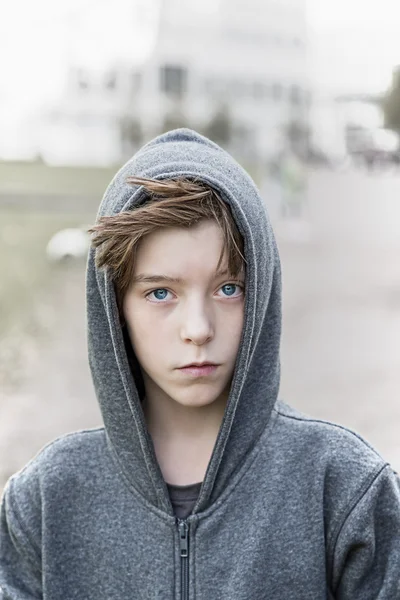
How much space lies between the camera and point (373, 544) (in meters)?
1.37

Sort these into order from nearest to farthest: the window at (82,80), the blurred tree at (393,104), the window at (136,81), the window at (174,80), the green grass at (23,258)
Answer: the green grass at (23,258) < the blurred tree at (393,104) < the window at (82,80) < the window at (174,80) < the window at (136,81)

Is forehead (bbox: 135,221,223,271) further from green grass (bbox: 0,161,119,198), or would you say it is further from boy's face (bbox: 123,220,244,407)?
green grass (bbox: 0,161,119,198)

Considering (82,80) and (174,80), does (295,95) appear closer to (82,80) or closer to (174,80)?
(174,80)

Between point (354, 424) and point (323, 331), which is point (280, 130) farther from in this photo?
point (354, 424)

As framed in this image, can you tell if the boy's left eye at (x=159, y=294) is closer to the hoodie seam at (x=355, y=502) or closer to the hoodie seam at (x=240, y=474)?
the hoodie seam at (x=240, y=474)

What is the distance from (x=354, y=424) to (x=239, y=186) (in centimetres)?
296

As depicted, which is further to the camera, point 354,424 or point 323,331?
point 323,331

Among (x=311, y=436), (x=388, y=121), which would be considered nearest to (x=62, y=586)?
(x=311, y=436)

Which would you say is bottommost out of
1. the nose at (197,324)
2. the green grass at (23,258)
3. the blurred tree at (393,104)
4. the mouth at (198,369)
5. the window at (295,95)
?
the mouth at (198,369)

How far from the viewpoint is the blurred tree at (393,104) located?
11.2m

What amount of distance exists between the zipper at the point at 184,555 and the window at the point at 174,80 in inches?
913

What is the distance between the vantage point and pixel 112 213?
4.46 feet

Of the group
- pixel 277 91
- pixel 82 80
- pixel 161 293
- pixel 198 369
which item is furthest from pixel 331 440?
pixel 82 80

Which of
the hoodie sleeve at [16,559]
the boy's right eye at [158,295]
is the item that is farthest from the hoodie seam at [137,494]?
the boy's right eye at [158,295]
